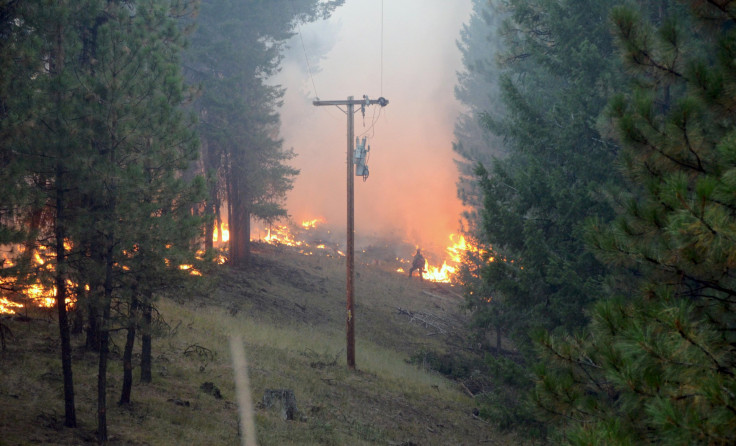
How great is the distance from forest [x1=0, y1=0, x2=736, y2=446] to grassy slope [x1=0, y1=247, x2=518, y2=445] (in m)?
0.10

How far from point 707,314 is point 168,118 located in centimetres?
828

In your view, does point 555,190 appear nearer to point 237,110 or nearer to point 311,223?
point 237,110

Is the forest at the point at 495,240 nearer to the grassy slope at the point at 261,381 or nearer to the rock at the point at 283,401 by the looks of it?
the grassy slope at the point at 261,381

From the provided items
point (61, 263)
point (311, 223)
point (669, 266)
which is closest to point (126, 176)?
point (61, 263)

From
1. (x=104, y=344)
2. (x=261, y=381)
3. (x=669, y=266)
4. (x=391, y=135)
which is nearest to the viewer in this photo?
(x=669, y=266)

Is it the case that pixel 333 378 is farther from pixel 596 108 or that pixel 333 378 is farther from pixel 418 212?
pixel 418 212

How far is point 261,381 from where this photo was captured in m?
14.1

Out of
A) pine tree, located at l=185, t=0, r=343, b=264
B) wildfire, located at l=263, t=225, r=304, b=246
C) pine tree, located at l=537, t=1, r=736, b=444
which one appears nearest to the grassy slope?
pine tree, located at l=185, t=0, r=343, b=264

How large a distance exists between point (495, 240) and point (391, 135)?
1846 inches

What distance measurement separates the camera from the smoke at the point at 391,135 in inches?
2003

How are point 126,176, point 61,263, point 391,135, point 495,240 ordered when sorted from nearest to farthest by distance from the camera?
point 61,263
point 126,176
point 495,240
point 391,135

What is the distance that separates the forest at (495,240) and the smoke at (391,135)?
2995 centimetres

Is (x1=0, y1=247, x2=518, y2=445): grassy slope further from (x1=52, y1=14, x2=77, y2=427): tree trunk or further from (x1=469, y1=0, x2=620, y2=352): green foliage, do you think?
(x1=469, y1=0, x2=620, y2=352): green foliage

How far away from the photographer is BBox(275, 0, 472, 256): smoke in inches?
2003
